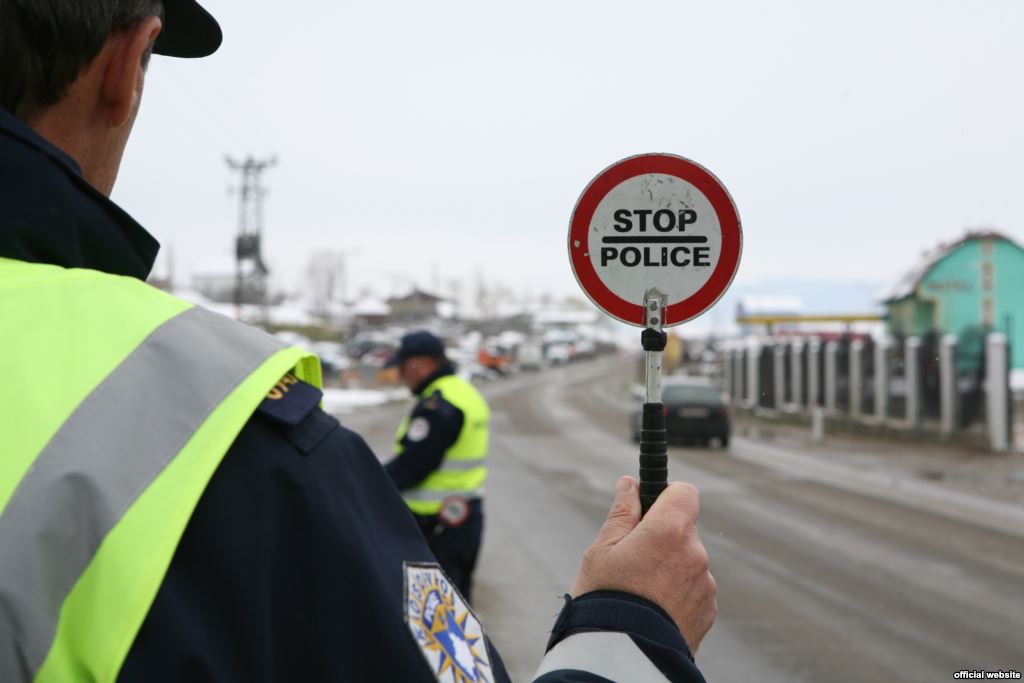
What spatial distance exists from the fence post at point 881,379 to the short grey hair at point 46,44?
27272 mm

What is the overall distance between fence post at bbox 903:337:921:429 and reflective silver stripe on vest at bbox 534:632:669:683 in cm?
2565

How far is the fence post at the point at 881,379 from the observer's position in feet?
87.6

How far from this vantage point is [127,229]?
1.07 m

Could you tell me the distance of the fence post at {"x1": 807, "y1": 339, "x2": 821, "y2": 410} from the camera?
108 feet

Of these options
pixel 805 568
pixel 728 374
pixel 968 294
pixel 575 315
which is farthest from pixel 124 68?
pixel 728 374

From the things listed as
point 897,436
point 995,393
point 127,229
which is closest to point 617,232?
point 127,229

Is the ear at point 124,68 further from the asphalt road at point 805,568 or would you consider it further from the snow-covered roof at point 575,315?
the asphalt road at point 805,568

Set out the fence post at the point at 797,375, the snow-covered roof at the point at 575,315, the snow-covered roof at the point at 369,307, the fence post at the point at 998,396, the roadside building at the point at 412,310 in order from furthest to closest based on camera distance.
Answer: the snow-covered roof at the point at 369,307 < the roadside building at the point at 412,310 < the fence post at the point at 797,375 < the fence post at the point at 998,396 < the snow-covered roof at the point at 575,315

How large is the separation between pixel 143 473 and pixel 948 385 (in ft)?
80.3

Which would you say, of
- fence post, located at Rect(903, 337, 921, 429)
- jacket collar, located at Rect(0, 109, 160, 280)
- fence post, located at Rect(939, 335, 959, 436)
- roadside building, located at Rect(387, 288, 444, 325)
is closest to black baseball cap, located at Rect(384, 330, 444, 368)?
jacket collar, located at Rect(0, 109, 160, 280)

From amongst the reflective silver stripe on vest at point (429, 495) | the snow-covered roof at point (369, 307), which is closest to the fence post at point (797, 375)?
the reflective silver stripe on vest at point (429, 495)

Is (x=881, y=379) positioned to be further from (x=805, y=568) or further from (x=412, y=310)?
(x=412, y=310)

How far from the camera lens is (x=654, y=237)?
149 centimetres

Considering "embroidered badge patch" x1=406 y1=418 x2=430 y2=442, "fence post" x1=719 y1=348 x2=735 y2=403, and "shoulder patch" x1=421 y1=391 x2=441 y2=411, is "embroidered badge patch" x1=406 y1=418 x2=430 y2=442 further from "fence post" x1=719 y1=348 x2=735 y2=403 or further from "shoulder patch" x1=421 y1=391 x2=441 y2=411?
"fence post" x1=719 y1=348 x2=735 y2=403
